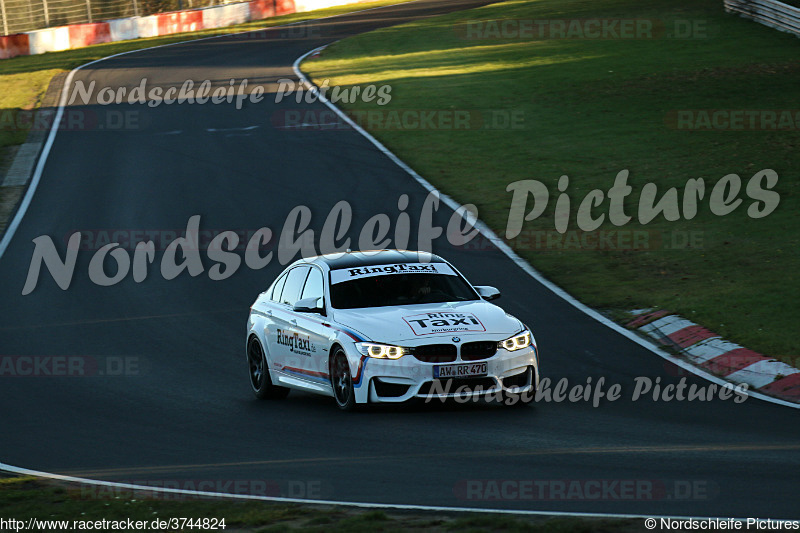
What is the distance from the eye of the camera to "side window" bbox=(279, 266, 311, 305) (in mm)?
13078

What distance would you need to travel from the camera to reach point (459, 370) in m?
10.9

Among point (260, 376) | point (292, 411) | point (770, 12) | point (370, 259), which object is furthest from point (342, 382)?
point (770, 12)

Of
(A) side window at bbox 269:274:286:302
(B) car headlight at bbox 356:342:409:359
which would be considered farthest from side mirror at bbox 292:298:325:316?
(A) side window at bbox 269:274:286:302

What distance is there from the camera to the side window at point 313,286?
41.1 ft

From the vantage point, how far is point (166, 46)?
1913 inches

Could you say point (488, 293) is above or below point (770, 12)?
below

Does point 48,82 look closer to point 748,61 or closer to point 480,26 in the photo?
point 480,26

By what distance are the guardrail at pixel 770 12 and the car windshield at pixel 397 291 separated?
28.7m

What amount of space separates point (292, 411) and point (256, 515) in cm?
470

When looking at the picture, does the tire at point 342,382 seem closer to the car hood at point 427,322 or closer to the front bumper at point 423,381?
the front bumper at point 423,381

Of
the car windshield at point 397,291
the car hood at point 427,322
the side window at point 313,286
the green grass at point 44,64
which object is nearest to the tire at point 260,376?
the side window at point 313,286

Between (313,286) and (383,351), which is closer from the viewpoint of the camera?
(383,351)

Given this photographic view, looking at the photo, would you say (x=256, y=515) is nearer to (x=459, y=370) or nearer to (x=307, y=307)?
(x=459, y=370)

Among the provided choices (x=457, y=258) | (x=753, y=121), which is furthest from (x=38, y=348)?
(x=753, y=121)
